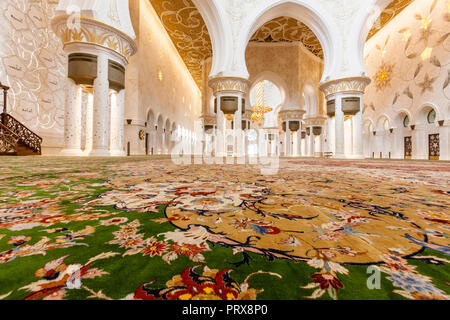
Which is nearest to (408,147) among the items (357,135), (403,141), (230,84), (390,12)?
(403,141)

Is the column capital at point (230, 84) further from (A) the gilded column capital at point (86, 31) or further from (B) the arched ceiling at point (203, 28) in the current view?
(B) the arched ceiling at point (203, 28)

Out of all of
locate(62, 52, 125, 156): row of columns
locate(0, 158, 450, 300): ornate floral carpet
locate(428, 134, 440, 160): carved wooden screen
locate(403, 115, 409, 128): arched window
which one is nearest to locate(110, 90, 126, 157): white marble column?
locate(62, 52, 125, 156): row of columns

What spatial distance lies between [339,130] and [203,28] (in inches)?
323

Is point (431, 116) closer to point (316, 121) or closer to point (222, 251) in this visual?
point (316, 121)

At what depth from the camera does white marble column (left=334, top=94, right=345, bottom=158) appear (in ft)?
24.4

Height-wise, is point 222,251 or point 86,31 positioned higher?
point 86,31

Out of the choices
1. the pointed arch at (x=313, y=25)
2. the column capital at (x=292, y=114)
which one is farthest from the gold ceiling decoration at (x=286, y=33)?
the column capital at (x=292, y=114)

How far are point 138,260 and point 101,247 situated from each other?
0.11m

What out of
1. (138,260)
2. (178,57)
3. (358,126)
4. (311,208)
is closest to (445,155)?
(358,126)

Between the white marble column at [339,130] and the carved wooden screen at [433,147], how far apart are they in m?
5.30

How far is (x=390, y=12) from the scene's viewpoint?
9875 mm
